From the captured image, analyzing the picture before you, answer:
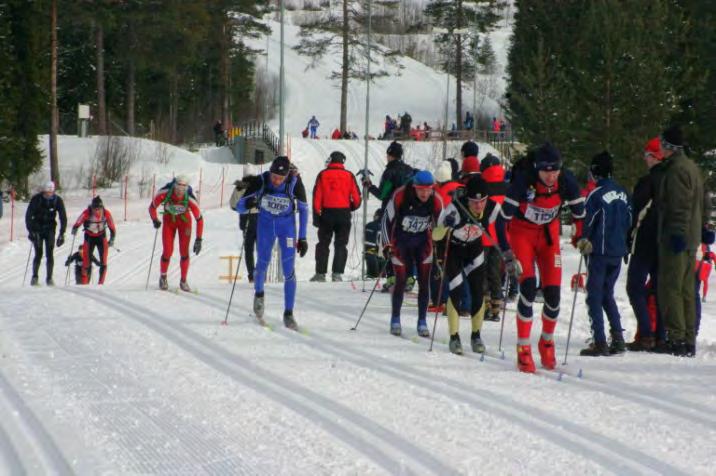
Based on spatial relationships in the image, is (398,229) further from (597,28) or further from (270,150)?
(270,150)

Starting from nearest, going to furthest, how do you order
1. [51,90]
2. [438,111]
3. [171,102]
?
[51,90] → [171,102] → [438,111]

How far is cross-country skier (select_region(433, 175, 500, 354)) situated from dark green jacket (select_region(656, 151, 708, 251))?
1.60 meters

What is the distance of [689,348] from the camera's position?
952 centimetres

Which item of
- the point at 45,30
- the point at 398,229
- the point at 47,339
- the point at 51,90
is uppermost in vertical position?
the point at 45,30

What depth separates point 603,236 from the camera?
9398 millimetres

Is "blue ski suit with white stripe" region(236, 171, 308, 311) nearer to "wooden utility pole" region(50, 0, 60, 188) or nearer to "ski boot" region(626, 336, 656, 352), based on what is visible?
"ski boot" region(626, 336, 656, 352)

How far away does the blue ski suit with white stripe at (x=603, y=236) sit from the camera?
9398mm

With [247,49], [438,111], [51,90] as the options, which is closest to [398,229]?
[51,90]

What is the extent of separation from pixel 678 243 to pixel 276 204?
4409 mm

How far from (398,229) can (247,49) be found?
192 ft

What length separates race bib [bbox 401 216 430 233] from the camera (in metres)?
10.4

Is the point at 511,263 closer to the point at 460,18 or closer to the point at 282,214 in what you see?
the point at 282,214

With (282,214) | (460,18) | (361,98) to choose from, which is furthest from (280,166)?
(361,98)

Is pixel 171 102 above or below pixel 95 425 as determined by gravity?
above
